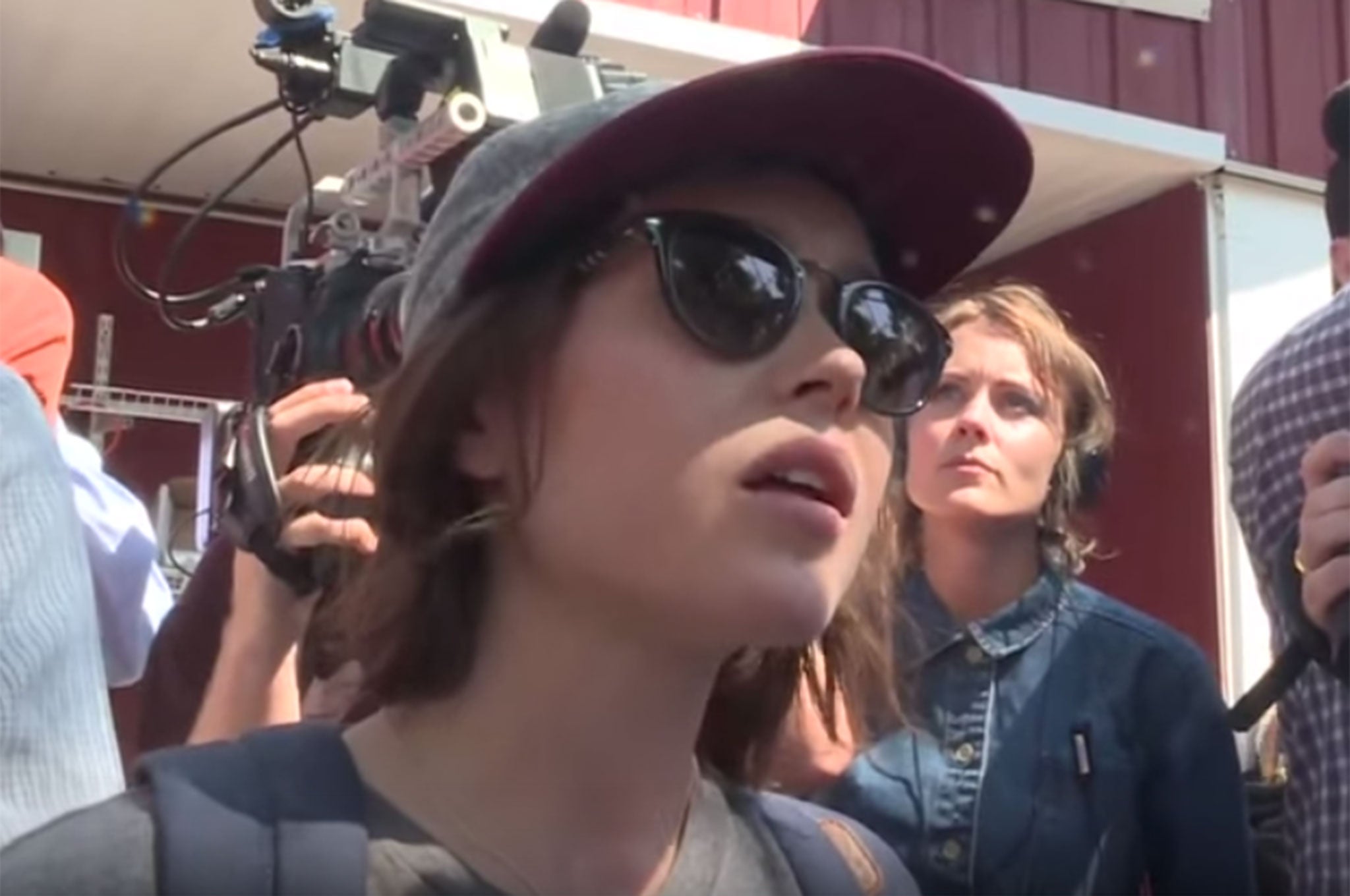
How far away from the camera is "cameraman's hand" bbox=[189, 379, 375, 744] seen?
1332 millimetres

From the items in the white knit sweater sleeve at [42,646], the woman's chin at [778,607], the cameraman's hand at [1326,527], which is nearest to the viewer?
the woman's chin at [778,607]

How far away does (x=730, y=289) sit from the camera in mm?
979

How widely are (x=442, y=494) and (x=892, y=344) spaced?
0.26 metres

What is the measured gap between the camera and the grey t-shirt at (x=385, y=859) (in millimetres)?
856

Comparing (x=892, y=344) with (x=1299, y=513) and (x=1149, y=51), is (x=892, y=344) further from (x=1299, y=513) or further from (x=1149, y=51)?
(x=1149, y=51)

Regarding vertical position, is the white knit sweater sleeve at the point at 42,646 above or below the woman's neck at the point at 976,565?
below

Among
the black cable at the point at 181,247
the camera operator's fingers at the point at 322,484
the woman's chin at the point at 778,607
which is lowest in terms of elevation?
the woman's chin at the point at 778,607

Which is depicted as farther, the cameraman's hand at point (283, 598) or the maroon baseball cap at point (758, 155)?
the cameraman's hand at point (283, 598)

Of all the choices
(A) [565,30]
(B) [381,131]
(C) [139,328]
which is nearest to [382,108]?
(B) [381,131]

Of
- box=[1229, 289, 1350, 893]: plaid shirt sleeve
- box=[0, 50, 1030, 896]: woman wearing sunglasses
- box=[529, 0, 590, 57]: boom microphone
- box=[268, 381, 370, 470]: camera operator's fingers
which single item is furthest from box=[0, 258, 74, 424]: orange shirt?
box=[1229, 289, 1350, 893]: plaid shirt sleeve

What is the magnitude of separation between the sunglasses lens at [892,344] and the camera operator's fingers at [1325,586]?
0.32m

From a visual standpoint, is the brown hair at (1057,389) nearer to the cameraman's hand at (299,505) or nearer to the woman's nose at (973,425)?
the woman's nose at (973,425)

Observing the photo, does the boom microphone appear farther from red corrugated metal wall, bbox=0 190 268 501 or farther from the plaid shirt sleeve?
red corrugated metal wall, bbox=0 190 268 501

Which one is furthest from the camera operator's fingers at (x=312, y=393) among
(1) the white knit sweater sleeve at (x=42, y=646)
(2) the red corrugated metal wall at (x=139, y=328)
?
(2) the red corrugated metal wall at (x=139, y=328)
